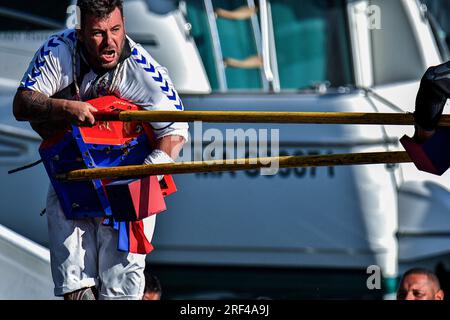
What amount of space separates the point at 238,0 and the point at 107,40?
69.9 inches

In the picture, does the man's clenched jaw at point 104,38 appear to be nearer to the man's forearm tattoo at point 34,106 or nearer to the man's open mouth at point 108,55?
the man's open mouth at point 108,55

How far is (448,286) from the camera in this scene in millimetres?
6848

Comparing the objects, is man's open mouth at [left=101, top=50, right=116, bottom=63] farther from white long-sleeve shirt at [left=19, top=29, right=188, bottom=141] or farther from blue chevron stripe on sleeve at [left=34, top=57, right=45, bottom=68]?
blue chevron stripe on sleeve at [left=34, top=57, right=45, bottom=68]

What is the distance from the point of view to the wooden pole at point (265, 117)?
208 inches

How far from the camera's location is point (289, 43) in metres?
7.09

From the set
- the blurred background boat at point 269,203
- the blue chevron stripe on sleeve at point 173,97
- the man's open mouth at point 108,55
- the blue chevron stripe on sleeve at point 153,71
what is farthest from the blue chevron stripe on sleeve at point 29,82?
the blurred background boat at point 269,203

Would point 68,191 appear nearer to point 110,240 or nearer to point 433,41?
point 110,240

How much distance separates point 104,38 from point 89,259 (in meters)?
0.86

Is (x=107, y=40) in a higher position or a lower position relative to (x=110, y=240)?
higher

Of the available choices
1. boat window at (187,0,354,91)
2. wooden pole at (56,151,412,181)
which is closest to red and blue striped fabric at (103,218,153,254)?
wooden pole at (56,151,412,181)

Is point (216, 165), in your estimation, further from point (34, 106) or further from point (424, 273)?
point (424, 273)

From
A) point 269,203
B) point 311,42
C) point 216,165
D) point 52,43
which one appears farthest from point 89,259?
point 311,42

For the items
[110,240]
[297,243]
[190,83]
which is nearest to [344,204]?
[297,243]

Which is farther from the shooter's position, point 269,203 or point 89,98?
point 269,203
